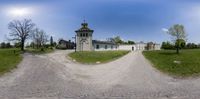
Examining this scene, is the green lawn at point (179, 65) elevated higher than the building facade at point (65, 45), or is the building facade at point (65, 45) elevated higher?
the building facade at point (65, 45)

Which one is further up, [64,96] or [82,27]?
[82,27]

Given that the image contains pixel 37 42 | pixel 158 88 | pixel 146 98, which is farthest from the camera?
pixel 37 42

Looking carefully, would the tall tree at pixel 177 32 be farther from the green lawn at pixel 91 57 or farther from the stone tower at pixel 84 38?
the stone tower at pixel 84 38

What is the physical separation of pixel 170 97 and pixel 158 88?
2.36m

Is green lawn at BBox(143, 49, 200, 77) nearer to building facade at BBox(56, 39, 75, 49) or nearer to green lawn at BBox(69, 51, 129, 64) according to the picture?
green lawn at BBox(69, 51, 129, 64)

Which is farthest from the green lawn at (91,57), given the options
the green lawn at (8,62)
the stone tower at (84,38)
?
the stone tower at (84,38)

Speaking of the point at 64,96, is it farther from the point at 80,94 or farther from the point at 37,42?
the point at 37,42

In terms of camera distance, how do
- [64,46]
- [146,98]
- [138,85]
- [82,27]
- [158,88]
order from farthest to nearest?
1. [64,46]
2. [82,27]
3. [138,85]
4. [158,88]
5. [146,98]

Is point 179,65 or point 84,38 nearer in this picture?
point 179,65

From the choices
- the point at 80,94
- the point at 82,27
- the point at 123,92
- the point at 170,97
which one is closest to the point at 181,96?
the point at 170,97

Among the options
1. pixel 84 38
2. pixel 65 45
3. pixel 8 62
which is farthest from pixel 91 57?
pixel 65 45

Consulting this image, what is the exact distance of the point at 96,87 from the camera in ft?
47.3

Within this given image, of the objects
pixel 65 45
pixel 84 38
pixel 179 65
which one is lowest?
pixel 179 65

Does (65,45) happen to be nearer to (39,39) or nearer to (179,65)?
(39,39)
